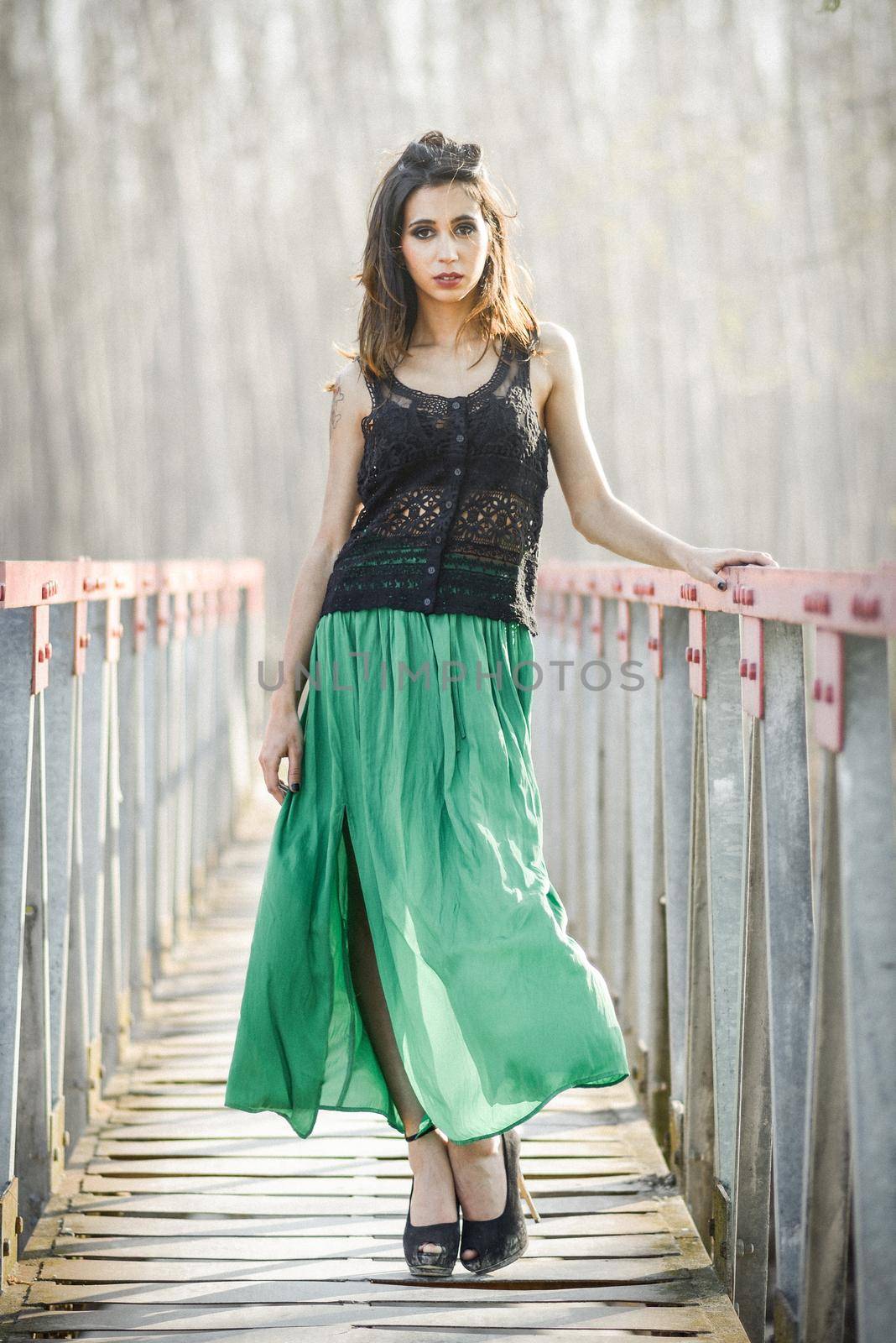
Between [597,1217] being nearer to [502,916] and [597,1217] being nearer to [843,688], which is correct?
[502,916]

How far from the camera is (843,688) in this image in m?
1.27

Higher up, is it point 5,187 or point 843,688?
point 5,187

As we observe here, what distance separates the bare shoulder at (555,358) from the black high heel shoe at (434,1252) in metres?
0.97

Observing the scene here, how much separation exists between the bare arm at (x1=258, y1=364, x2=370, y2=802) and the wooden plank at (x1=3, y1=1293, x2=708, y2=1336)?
2.06 feet

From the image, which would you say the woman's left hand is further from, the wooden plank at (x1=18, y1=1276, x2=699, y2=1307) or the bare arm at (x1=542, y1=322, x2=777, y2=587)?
the wooden plank at (x1=18, y1=1276, x2=699, y2=1307)

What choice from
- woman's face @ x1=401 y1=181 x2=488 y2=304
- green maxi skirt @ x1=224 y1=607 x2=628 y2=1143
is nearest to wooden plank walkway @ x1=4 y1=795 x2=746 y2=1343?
green maxi skirt @ x1=224 y1=607 x2=628 y2=1143

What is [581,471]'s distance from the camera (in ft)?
6.52

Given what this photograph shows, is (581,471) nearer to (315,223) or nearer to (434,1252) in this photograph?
(434,1252)

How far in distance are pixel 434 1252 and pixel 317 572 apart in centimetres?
86

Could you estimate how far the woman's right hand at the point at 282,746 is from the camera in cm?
191

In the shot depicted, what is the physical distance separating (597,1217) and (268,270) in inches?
285

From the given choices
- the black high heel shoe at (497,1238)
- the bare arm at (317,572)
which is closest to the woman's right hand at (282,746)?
the bare arm at (317,572)

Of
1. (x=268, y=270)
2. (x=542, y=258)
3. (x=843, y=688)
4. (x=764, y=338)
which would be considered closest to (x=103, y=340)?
(x=268, y=270)

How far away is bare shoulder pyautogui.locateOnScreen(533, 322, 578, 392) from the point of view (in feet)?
6.39
